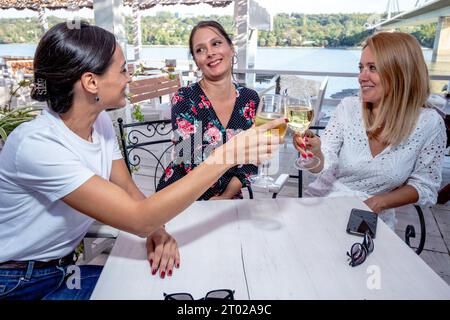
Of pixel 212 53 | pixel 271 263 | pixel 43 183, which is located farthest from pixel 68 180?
pixel 212 53

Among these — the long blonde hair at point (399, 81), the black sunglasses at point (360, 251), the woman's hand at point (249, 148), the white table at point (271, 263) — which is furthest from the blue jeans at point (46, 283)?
Result: the long blonde hair at point (399, 81)

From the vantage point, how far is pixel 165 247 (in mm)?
1089

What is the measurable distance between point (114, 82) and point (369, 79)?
127 centimetres

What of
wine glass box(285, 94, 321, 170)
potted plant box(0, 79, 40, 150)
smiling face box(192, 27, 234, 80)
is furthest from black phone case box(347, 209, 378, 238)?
potted plant box(0, 79, 40, 150)

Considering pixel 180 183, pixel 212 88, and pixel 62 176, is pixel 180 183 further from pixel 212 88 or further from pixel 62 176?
pixel 212 88

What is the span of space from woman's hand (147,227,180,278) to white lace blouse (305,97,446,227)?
934mm

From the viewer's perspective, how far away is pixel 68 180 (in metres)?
0.97

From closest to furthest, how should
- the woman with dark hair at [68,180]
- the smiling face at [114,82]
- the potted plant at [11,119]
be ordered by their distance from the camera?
the woman with dark hair at [68,180]
the smiling face at [114,82]
the potted plant at [11,119]

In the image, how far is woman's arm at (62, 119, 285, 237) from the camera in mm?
936

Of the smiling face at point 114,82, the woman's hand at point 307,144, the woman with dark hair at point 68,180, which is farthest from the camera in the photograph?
the woman's hand at point 307,144

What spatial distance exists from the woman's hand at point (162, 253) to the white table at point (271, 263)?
1.0 inches

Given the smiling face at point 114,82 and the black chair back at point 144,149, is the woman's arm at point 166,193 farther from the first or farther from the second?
the black chair back at point 144,149

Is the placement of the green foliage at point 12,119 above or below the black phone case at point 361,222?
above

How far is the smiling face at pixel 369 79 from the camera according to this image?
1731mm
